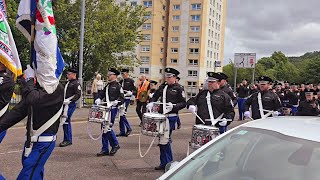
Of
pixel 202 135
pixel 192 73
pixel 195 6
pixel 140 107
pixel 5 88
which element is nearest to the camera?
pixel 5 88

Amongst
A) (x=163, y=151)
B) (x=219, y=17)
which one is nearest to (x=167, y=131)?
(x=163, y=151)

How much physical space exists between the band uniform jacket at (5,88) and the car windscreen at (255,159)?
2888 millimetres

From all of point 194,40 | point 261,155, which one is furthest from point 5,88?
point 194,40

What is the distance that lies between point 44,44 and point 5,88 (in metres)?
0.85

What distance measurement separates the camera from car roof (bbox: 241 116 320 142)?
9.41 ft

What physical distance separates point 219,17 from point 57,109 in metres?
81.2

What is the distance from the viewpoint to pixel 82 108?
18.0 meters

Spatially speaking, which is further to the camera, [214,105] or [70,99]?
[70,99]

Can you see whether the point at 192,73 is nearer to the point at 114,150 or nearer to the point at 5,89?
the point at 114,150

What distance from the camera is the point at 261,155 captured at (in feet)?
9.88

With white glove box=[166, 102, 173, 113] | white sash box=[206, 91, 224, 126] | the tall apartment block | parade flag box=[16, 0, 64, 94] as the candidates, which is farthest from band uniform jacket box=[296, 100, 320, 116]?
the tall apartment block

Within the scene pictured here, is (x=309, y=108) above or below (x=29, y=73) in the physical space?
below

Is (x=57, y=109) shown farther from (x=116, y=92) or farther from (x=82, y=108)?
(x=82, y=108)

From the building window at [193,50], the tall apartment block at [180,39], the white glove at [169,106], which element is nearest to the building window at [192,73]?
the tall apartment block at [180,39]
